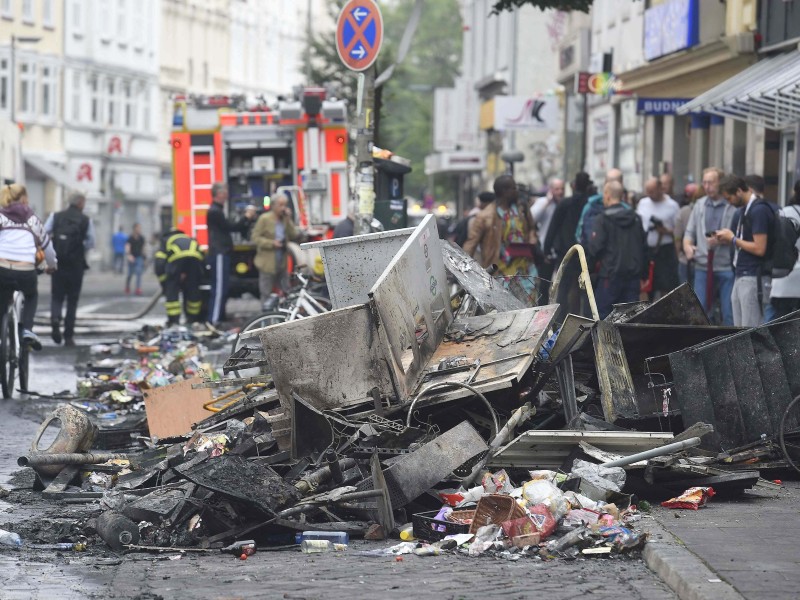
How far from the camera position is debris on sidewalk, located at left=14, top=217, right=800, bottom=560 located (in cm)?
770

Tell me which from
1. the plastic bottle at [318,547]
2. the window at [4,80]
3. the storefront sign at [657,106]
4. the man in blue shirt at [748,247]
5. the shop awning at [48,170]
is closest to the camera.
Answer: the plastic bottle at [318,547]

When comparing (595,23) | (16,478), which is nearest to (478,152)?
(595,23)

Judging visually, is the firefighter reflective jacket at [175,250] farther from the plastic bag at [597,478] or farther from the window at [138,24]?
the window at [138,24]

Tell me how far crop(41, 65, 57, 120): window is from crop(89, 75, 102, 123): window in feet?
11.8

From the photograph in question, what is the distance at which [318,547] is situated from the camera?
751cm

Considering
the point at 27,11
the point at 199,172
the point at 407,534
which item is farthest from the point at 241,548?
the point at 27,11

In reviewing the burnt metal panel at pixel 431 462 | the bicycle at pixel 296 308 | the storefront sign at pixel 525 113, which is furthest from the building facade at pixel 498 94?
the burnt metal panel at pixel 431 462

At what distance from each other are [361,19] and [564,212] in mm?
4796

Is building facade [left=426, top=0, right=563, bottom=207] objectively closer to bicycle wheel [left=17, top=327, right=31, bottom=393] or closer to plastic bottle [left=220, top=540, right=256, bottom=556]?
bicycle wheel [left=17, top=327, right=31, bottom=393]

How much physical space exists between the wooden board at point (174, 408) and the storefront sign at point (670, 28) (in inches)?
560

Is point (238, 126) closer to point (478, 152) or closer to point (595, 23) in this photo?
point (595, 23)

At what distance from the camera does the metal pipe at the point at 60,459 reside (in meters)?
9.30

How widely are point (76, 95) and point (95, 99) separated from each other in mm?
1946

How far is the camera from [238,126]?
79.9 ft
